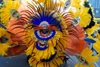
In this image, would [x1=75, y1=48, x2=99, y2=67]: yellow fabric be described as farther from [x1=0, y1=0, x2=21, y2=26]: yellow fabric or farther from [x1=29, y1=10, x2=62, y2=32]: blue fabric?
[x1=0, y1=0, x2=21, y2=26]: yellow fabric

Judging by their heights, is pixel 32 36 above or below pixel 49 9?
below

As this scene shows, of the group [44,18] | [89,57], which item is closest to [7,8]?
[44,18]

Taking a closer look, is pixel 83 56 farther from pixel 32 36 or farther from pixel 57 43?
pixel 32 36

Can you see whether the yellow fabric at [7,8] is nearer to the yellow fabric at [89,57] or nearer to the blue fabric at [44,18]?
the blue fabric at [44,18]

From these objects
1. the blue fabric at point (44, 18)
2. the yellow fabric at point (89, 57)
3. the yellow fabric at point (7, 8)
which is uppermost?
the yellow fabric at point (7, 8)

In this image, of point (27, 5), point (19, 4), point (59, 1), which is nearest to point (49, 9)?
point (59, 1)

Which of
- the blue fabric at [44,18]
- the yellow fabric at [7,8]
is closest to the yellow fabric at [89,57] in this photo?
the blue fabric at [44,18]

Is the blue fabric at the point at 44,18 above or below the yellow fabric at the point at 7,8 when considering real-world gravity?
below

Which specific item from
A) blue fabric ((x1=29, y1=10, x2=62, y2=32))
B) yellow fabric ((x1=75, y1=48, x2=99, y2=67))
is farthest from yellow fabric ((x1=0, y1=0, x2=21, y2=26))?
yellow fabric ((x1=75, y1=48, x2=99, y2=67))

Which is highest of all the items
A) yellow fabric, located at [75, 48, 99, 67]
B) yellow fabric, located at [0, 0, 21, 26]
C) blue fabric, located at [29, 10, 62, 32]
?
yellow fabric, located at [0, 0, 21, 26]

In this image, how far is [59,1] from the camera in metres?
1.62

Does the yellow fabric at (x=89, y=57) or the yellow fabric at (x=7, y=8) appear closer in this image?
the yellow fabric at (x=89, y=57)

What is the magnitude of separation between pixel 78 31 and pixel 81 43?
228 mm

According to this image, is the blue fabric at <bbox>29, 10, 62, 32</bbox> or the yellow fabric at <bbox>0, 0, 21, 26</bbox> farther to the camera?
the yellow fabric at <bbox>0, 0, 21, 26</bbox>
